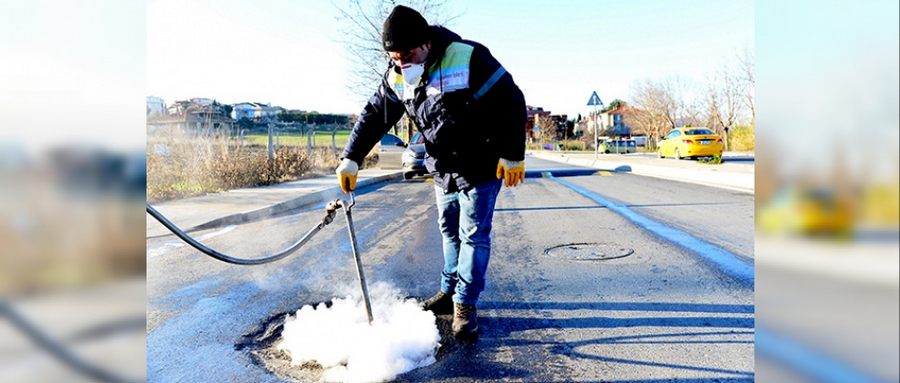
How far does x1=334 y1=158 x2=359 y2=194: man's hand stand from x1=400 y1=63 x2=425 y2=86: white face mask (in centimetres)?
58

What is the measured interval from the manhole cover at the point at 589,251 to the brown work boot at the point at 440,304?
1.70 meters

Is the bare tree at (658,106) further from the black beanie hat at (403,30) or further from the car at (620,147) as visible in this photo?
the black beanie hat at (403,30)

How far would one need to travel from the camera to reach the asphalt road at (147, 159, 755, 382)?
2.40m

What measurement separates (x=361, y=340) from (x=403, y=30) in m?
1.40

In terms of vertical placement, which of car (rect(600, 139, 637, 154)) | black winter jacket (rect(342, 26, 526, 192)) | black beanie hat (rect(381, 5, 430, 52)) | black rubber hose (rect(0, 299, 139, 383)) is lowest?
black rubber hose (rect(0, 299, 139, 383))

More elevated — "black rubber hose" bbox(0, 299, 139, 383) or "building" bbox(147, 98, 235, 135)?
"building" bbox(147, 98, 235, 135)

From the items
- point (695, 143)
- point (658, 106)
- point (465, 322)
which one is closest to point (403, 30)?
point (465, 322)

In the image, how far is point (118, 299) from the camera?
768mm

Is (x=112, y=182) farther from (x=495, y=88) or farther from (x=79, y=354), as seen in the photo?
(x=495, y=88)

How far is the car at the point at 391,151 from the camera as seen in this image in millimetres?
19172

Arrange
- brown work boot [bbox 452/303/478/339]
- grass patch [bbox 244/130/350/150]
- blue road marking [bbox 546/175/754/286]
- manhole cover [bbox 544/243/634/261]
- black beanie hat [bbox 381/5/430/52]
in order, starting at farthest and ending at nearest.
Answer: grass patch [bbox 244/130/350/150] → manhole cover [bbox 544/243/634/261] → blue road marking [bbox 546/175/754/286] → brown work boot [bbox 452/303/478/339] → black beanie hat [bbox 381/5/430/52]

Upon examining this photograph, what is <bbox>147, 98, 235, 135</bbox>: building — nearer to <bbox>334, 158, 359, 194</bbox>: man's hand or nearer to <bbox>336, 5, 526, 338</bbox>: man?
<bbox>334, 158, 359, 194</bbox>: man's hand

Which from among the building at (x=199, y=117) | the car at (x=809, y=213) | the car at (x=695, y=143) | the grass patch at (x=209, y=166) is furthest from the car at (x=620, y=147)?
the car at (x=809, y=213)

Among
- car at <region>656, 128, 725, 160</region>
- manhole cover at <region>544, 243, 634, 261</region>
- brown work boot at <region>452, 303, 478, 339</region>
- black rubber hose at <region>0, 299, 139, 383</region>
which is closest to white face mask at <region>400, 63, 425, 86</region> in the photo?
brown work boot at <region>452, 303, 478, 339</region>
